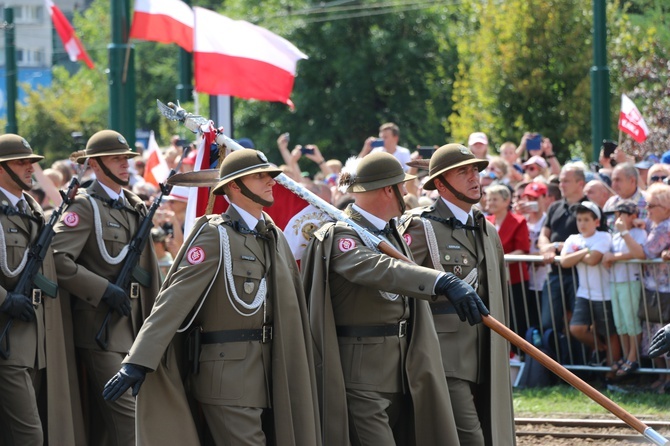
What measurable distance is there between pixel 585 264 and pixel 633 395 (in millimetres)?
1216

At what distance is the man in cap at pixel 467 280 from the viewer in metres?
7.53

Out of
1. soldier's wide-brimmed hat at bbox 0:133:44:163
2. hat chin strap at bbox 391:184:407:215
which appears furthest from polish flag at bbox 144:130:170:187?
hat chin strap at bbox 391:184:407:215

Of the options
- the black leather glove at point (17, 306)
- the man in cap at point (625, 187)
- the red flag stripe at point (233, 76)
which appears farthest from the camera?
the red flag stripe at point (233, 76)

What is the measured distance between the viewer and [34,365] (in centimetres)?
829

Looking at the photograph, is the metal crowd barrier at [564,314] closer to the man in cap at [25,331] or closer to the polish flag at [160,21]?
the man in cap at [25,331]

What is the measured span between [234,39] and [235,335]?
7.74 meters

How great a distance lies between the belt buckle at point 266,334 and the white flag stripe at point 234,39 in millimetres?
7390

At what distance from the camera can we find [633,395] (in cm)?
1091

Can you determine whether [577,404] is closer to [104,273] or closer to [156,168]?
[104,273]

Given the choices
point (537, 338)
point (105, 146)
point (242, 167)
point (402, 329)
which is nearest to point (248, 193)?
point (242, 167)

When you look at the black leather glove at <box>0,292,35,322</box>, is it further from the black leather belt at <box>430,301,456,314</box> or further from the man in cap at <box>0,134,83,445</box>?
the black leather belt at <box>430,301,456,314</box>

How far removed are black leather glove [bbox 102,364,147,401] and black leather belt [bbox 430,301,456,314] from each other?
1940 mm

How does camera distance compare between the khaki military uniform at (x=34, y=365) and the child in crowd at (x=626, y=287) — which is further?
the child in crowd at (x=626, y=287)

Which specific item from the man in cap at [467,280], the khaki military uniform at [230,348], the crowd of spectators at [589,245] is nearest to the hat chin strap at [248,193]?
the khaki military uniform at [230,348]
